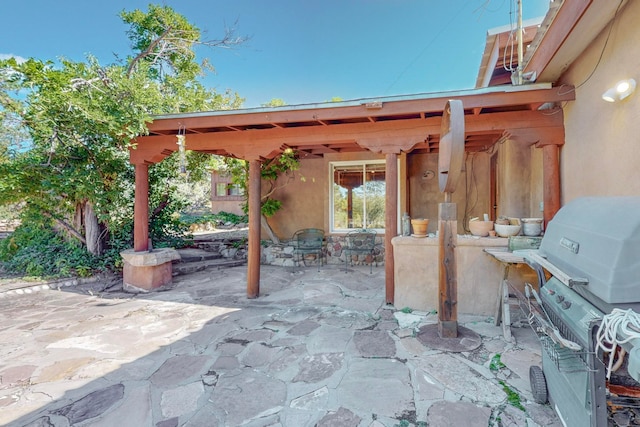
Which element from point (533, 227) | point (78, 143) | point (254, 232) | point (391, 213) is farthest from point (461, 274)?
point (78, 143)

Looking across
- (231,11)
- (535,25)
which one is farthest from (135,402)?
(231,11)

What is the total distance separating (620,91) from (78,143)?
6.87 meters

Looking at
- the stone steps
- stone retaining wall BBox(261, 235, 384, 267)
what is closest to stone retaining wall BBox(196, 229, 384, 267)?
stone retaining wall BBox(261, 235, 384, 267)

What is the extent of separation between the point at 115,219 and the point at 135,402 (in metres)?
4.61

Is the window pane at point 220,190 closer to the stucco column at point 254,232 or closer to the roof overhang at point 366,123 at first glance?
the roof overhang at point 366,123

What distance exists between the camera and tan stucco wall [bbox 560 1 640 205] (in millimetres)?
2355

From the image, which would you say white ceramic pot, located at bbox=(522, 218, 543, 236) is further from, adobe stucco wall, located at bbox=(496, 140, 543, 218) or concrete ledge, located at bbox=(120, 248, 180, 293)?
concrete ledge, located at bbox=(120, 248, 180, 293)

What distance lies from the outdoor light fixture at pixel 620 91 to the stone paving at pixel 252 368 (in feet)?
7.23

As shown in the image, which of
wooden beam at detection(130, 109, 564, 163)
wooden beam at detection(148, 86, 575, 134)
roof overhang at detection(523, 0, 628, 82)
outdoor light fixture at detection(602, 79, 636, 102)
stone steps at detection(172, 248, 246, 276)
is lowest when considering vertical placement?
stone steps at detection(172, 248, 246, 276)

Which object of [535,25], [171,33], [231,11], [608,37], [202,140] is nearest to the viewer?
[608,37]

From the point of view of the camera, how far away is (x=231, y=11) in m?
8.63

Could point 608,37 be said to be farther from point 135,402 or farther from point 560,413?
point 135,402

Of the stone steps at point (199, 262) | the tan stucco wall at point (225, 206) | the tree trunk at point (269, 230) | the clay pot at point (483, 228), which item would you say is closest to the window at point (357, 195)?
the tree trunk at point (269, 230)

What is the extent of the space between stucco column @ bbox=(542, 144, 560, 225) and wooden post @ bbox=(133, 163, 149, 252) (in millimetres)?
5743
